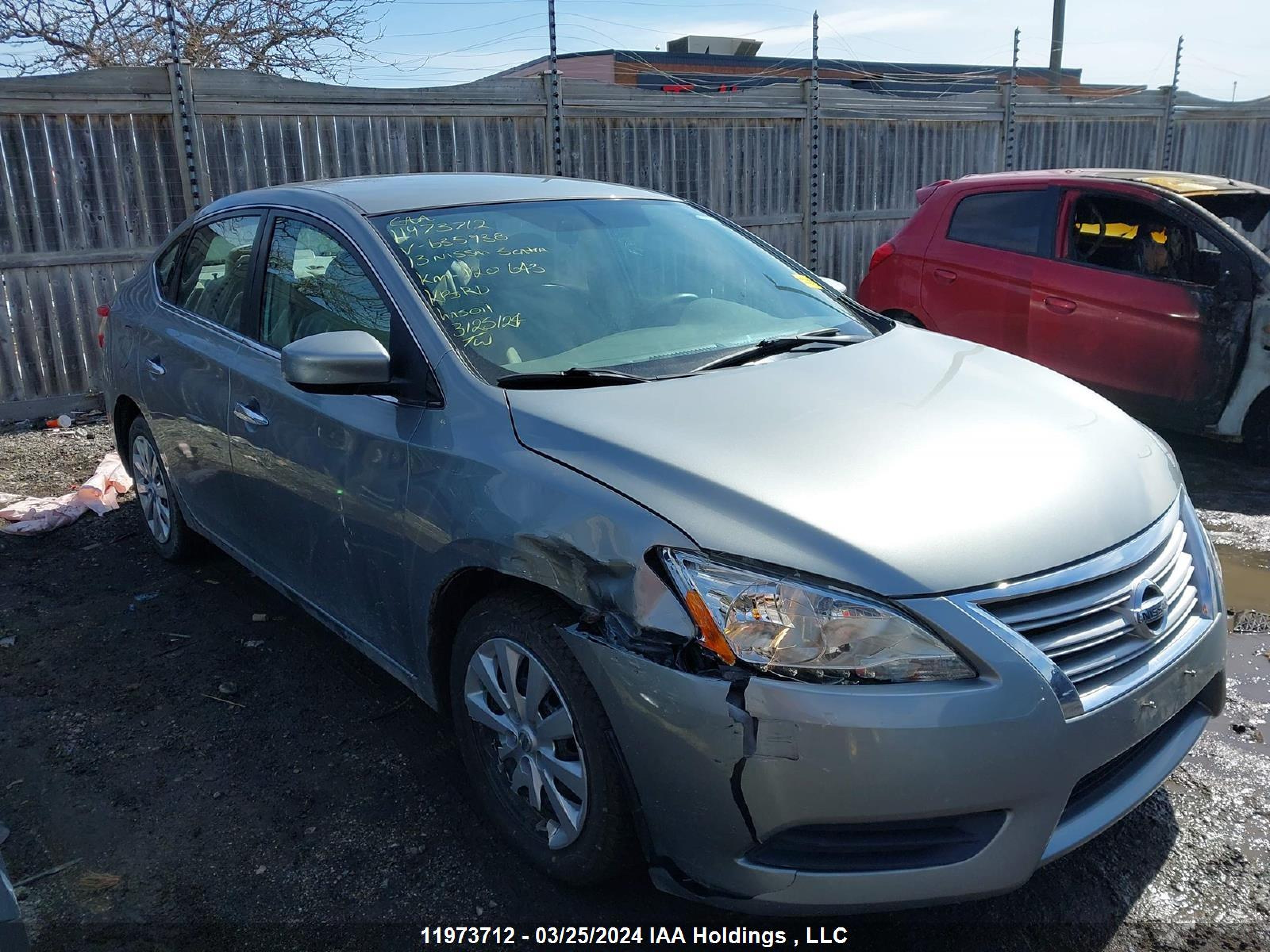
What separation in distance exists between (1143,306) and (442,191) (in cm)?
432

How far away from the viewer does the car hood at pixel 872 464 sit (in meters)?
2.07

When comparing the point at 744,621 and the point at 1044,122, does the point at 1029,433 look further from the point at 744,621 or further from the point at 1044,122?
the point at 1044,122

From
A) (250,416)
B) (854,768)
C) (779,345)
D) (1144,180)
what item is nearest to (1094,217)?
(1144,180)

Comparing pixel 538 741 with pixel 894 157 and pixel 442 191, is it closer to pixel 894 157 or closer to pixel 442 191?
pixel 442 191

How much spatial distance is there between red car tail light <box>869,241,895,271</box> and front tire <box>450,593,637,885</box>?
5.44 m

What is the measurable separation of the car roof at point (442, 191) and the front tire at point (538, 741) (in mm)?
1501

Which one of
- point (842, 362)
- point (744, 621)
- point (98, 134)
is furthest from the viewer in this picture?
point (98, 134)

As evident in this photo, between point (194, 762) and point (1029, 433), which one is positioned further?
point (194, 762)

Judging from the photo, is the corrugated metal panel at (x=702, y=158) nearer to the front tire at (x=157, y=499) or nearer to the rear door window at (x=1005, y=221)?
the rear door window at (x=1005, y=221)

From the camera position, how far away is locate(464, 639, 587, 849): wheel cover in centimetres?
239

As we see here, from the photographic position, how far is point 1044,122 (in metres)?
12.5

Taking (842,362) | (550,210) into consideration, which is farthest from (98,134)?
(842,362)

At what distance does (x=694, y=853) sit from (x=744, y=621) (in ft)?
1.69

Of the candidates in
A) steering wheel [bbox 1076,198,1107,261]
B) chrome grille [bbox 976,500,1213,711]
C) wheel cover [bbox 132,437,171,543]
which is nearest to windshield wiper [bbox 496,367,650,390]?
chrome grille [bbox 976,500,1213,711]
